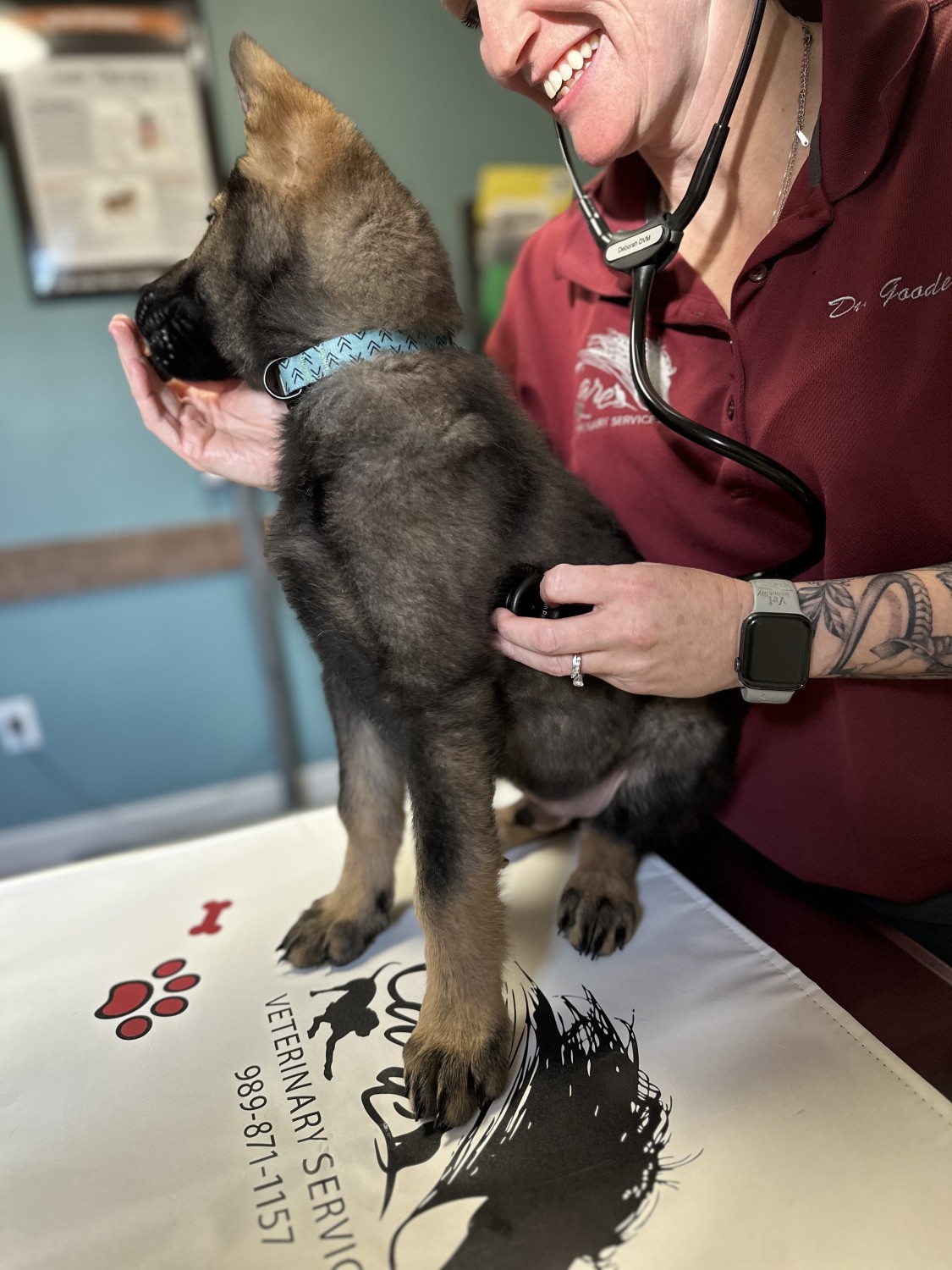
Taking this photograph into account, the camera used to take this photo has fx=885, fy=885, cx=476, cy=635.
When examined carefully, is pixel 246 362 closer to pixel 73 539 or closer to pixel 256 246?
pixel 256 246

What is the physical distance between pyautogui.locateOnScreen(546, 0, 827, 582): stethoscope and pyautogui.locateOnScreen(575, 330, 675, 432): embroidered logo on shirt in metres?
0.20

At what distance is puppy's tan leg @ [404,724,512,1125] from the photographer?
44.6 inches

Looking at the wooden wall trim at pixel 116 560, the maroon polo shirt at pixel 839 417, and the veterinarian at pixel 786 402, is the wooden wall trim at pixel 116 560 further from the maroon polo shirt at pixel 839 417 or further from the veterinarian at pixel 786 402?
the maroon polo shirt at pixel 839 417

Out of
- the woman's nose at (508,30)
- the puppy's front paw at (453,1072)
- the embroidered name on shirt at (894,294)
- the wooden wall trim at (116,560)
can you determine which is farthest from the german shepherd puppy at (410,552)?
the wooden wall trim at (116,560)

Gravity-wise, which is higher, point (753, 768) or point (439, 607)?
point (439, 607)

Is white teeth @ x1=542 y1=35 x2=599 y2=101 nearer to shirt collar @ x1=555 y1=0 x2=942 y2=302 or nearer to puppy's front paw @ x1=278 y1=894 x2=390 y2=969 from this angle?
shirt collar @ x1=555 y1=0 x2=942 y2=302

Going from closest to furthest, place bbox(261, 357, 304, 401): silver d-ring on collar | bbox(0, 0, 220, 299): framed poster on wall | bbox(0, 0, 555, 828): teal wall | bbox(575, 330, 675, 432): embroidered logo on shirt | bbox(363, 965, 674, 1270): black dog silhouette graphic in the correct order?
bbox(363, 965, 674, 1270): black dog silhouette graphic → bbox(261, 357, 304, 401): silver d-ring on collar → bbox(575, 330, 675, 432): embroidered logo on shirt → bbox(0, 0, 220, 299): framed poster on wall → bbox(0, 0, 555, 828): teal wall

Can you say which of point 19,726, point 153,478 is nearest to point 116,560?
point 153,478

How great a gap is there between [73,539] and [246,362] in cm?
259

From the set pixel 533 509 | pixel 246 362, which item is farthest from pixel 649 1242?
pixel 246 362

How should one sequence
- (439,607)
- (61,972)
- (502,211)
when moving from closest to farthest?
(439,607) → (61,972) → (502,211)

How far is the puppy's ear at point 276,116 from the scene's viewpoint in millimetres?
1173

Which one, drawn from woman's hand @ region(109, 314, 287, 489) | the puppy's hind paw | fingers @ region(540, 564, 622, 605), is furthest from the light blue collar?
→ the puppy's hind paw

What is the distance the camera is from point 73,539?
3.61m
